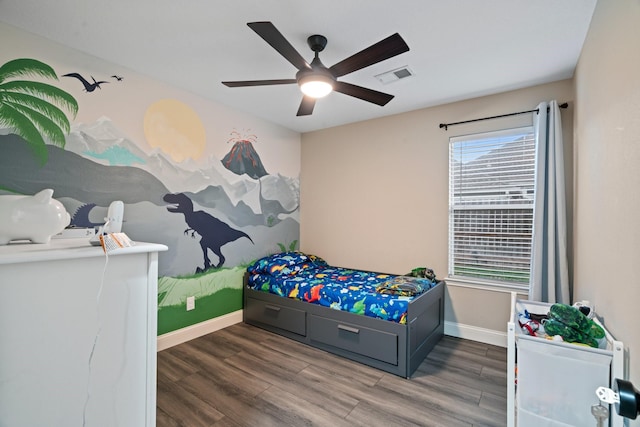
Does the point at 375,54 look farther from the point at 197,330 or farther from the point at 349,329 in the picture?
the point at 197,330

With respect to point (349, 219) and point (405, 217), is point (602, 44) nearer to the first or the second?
point (405, 217)

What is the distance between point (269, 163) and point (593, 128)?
10.2 feet

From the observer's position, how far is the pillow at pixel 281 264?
3314mm

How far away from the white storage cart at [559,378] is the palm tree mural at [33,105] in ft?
10.4

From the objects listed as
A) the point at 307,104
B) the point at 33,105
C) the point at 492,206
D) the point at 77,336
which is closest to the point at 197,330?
the point at 77,336

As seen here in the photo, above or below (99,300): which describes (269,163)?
above

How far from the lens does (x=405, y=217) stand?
3.40m

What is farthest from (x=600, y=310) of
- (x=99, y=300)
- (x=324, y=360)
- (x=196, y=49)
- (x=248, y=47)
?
(x=196, y=49)

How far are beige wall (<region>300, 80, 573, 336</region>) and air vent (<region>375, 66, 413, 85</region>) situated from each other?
875mm

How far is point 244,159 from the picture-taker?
3.49m

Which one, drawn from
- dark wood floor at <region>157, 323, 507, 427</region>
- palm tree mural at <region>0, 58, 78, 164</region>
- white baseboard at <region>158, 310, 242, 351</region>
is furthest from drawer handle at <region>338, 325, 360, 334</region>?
palm tree mural at <region>0, 58, 78, 164</region>

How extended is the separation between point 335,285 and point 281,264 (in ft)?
2.58

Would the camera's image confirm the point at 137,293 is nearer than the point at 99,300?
No

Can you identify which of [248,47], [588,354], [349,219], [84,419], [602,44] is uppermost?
[248,47]
